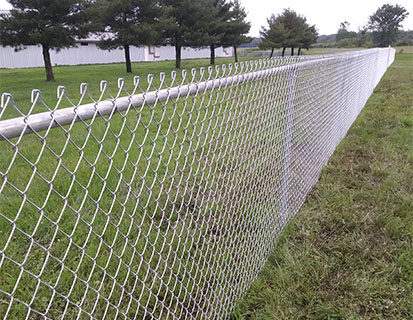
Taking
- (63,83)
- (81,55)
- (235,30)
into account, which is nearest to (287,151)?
(63,83)

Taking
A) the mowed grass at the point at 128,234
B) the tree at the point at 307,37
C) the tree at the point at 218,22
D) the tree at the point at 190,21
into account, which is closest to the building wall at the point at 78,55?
the tree at the point at 190,21

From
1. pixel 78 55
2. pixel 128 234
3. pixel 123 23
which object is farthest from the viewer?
pixel 78 55

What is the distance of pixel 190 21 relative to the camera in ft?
70.0

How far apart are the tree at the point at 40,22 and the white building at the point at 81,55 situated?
1137cm

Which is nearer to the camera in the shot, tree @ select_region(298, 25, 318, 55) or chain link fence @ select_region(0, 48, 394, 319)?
chain link fence @ select_region(0, 48, 394, 319)

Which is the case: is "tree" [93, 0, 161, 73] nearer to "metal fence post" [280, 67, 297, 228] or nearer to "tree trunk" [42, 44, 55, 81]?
"tree trunk" [42, 44, 55, 81]

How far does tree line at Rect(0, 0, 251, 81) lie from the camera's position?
45.3 ft

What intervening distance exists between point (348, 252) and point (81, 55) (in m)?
35.4

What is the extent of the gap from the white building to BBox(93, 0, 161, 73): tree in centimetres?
814

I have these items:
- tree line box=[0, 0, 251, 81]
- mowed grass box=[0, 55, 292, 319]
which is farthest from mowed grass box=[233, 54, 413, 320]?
tree line box=[0, 0, 251, 81]

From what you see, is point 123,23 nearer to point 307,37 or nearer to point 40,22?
point 40,22

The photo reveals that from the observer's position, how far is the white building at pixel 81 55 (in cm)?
2970

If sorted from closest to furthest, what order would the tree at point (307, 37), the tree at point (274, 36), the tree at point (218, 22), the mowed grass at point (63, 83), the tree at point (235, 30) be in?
the mowed grass at point (63, 83)
the tree at point (218, 22)
the tree at point (235, 30)
the tree at point (274, 36)
the tree at point (307, 37)

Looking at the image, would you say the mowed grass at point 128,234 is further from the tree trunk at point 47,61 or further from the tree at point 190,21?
the tree at point 190,21
